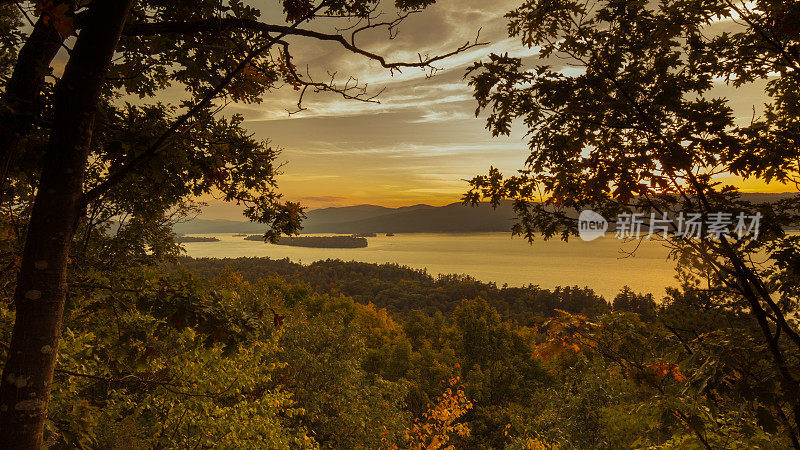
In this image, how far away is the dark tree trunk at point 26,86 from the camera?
8.13 feet

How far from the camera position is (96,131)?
3.23 meters

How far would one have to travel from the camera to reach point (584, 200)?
3.83 meters

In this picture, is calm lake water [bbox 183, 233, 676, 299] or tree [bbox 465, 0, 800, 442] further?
calm lake water [bbox 183, 233, 676, 299]

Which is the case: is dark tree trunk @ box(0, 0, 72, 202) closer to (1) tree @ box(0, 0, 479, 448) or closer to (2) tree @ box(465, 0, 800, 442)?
(1) tree @ box(0, 0, 479, 448)

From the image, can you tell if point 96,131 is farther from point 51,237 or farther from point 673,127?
point 673,127

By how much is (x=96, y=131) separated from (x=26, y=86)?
0.68 metres

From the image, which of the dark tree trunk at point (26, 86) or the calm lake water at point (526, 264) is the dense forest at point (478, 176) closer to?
the dark tree trunk at point (26, 86)

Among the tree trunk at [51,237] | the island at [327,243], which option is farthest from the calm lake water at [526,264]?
the tree trunk at [51,237]

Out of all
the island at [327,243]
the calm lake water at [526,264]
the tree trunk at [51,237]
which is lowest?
the calm lake water at [526,264]

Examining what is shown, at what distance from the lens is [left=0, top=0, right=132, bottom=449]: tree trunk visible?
2.09 metres

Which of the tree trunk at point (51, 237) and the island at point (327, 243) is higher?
the tree trunk at point (51, 237)

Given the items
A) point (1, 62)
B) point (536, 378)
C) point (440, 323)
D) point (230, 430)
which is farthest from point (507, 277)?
point (1, 62)

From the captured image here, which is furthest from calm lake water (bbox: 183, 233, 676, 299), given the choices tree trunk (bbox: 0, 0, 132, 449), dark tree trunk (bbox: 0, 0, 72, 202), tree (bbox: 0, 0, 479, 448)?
tree trunk (bbox: 0, 0, 132, 449)

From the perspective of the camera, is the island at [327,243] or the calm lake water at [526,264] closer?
the calm lake water at [526,264]
